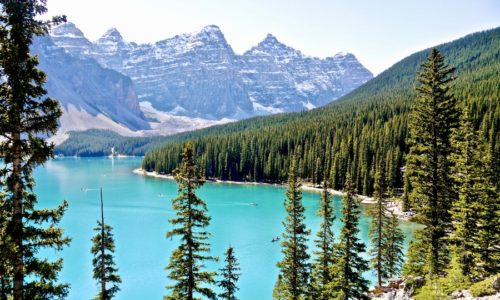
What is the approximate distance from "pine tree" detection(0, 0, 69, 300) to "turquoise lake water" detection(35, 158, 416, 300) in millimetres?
944

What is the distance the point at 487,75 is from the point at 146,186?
146 meters

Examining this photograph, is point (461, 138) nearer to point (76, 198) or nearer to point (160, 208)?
point (160, 208)

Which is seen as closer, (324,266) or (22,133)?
(22,133)

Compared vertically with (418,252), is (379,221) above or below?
below

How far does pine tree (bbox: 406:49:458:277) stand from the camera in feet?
79.9

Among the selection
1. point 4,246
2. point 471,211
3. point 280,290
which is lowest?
point 280,290

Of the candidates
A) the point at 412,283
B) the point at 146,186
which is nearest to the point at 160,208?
the point at 146,186

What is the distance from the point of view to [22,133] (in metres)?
13.0

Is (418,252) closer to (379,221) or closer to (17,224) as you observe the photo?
(379,221)

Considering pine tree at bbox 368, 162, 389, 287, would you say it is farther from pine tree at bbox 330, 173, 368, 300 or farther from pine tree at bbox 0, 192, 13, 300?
pine tree at bbox 0, 192, 13, 300

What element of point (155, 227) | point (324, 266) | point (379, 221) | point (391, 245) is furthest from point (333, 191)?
point (324, 266)

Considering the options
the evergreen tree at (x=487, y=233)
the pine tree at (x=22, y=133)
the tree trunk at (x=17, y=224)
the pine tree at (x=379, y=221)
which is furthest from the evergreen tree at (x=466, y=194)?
the tree trunk at (x=17, y=224)

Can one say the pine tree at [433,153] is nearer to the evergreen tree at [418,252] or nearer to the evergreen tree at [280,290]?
the evergreen tree at [418,252]

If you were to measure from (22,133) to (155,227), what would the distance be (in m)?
73.5
